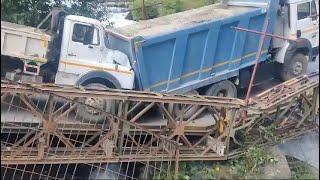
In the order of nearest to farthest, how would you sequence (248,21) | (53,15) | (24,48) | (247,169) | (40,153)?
(40,153) → (247,169) → (24,48) → (53,15) → (248,21)

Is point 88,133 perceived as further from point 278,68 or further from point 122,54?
point 278,68

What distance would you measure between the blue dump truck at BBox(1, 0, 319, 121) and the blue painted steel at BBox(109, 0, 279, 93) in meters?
0.02

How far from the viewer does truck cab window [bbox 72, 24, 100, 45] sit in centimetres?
688

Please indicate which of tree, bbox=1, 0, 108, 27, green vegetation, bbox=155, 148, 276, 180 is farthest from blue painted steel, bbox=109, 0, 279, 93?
tree, bbox=1, 0, 108, 27

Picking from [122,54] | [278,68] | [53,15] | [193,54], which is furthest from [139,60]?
Answer: [278,68]

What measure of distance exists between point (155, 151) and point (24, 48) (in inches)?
92.6

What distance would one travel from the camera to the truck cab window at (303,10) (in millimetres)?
8133

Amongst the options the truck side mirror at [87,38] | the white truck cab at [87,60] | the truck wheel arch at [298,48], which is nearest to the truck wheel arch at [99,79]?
the white truck cab at [87,60]

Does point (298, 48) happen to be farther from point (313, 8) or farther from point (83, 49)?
point (83, 49)

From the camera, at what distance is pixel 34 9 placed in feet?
27.0

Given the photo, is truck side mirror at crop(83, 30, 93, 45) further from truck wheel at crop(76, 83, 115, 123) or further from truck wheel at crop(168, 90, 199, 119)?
truck wheel at crop(168, 90, 199, 119)

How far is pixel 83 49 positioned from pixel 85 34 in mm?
233

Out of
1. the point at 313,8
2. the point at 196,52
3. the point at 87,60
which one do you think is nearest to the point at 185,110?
the point at 196,52

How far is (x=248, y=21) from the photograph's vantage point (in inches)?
299
